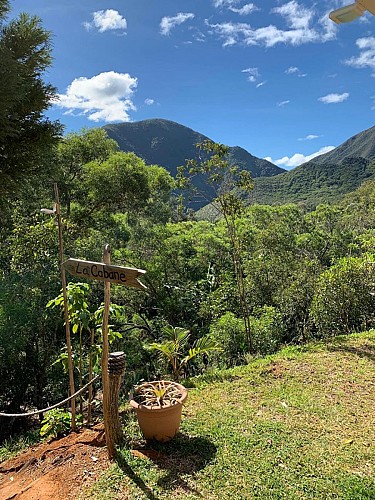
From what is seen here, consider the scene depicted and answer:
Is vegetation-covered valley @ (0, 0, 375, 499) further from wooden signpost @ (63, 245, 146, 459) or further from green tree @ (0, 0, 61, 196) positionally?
wooden signpost @ (63, 245, 146, 459)

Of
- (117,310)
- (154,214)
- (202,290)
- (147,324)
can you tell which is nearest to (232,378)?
(117,310)

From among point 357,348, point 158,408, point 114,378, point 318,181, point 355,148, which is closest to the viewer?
point 114,378

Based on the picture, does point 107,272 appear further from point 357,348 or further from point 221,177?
point 357,348

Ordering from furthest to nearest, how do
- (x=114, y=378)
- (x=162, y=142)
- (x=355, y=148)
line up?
(x=355, y=148), (x=162, y=142), (x=114, y=378)

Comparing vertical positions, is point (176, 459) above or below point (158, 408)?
below

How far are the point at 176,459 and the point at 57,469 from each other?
85 cm

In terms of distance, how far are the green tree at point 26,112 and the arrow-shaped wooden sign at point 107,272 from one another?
2.41ft

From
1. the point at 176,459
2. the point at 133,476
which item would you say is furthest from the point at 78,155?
the point at 133,476

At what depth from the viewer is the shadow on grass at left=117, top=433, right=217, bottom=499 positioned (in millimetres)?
2543

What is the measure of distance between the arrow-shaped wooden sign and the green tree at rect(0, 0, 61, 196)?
28.9 inches

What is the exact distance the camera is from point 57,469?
2705 millimetres

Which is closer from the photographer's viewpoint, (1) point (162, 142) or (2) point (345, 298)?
(2) point (345, 298)

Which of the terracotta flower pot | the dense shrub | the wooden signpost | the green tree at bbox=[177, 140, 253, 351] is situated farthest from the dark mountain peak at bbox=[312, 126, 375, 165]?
the wooden signpost

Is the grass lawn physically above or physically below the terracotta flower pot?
below
